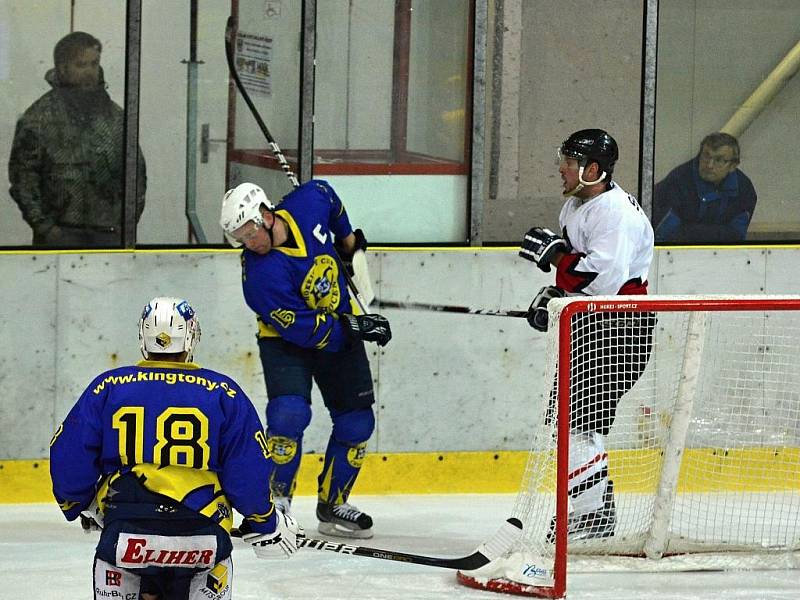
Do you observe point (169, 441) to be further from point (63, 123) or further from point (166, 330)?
point (63, 123)

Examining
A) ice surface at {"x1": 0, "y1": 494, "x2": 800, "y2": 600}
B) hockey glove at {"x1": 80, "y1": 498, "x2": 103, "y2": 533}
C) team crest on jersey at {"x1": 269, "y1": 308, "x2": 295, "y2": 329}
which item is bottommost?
ice surface at {"x1": 0, "y1": 494, "x2": 800, "y2": 600}

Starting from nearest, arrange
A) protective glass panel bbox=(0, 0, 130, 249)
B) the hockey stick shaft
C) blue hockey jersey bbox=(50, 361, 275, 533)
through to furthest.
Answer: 1. blue hockey jersey bbox=(50, 361, 275, 533)
2. protective glass panel bbox=(0, 0, 130, 249)
3. the hockey stick shaft

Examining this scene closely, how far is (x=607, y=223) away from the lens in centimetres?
437

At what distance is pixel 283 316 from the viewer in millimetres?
4578

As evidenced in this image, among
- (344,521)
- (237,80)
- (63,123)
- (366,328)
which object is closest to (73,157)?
(63,123)

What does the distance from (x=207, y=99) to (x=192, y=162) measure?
0.23 m

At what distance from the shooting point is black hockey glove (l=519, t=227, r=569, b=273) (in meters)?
4.48

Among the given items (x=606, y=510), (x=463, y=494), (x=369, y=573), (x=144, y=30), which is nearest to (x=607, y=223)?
(x=606, y=510)

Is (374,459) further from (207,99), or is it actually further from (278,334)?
(207,99)

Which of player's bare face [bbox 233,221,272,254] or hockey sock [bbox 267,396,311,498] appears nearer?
player's bare face [bbox 233,221,272,254]

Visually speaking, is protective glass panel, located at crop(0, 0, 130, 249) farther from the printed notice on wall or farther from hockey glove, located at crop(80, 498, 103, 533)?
Answer: hockey glove, located at crop(80, 498, 103, 533)

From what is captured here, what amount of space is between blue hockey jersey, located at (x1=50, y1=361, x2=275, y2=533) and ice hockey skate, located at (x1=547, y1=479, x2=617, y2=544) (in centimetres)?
151

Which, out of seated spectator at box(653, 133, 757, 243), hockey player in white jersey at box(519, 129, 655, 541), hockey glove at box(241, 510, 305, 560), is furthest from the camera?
seated spectator at box(653, 133, 757, 243)

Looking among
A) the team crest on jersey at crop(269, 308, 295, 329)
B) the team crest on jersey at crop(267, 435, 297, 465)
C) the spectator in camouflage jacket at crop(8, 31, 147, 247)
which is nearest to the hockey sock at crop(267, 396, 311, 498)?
the team crest on jersey at crop(267, 435, 297, 465)
